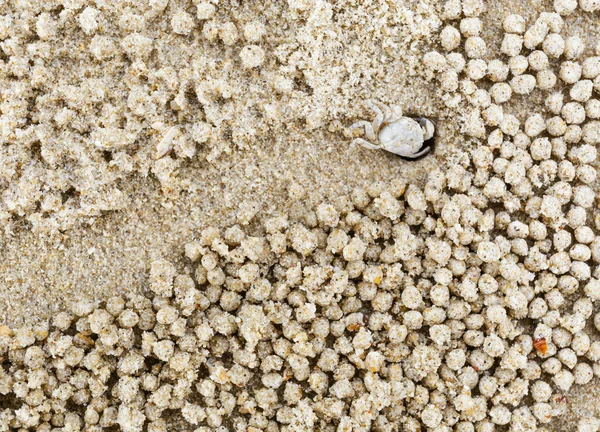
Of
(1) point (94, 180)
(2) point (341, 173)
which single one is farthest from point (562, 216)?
(1) point (94, 180)

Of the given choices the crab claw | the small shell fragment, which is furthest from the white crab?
the small shell fragment

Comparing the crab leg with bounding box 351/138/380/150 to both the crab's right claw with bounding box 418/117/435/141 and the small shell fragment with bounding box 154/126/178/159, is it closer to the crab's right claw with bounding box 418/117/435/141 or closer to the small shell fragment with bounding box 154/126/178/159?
the crab's right claw with bounding box 418/117/435/141

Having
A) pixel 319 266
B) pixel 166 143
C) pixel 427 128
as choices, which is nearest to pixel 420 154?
pixel 427 128

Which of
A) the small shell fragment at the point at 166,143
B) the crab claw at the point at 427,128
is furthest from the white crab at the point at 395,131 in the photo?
the small shell fragment at the point at 166,143

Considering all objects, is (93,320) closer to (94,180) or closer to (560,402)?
(94,180)

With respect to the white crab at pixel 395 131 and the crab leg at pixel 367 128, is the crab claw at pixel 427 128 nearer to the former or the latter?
the white crab at pixel 395 131

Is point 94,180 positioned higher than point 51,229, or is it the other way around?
point 94,180
